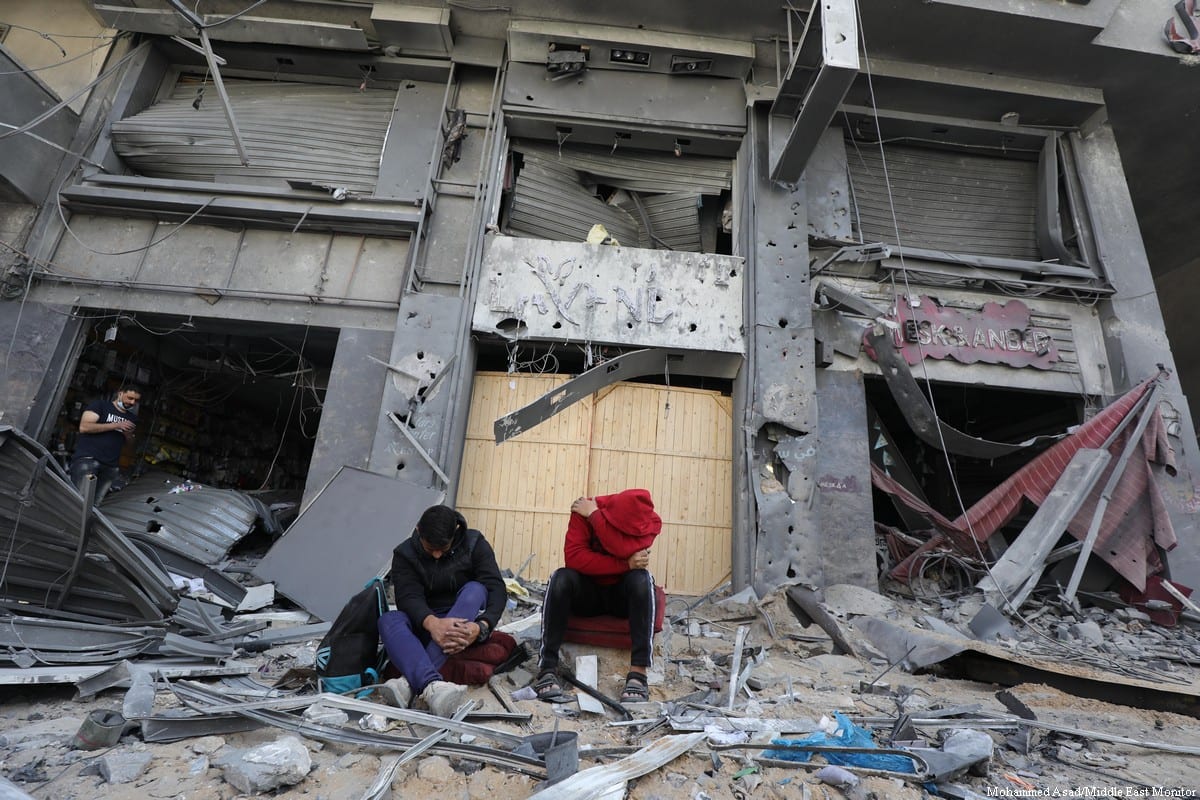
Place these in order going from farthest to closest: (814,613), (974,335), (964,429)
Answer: (964,429)
(974,335)
(814,613)

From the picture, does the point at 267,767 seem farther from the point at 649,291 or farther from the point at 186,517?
the point at 649,291

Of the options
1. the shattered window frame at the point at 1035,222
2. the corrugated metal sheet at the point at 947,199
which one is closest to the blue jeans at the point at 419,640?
the shattered window frame at the point at 1035,222

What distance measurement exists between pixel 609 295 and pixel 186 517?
5.35m

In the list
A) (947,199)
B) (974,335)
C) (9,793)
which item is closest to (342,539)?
(9,793)

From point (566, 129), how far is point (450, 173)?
1738 millimetres

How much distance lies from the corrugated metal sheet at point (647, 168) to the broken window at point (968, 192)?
189 cm

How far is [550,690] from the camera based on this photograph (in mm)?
3076

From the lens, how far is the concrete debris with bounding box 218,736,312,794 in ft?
6.68

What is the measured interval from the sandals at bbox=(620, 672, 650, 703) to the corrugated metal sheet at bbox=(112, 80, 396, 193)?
6957 millimetres

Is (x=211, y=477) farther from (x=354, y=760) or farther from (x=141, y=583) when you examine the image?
(x=354, y=760)

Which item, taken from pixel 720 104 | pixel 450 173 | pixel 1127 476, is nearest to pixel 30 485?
pixel 450 173

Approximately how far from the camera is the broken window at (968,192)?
8.16 m

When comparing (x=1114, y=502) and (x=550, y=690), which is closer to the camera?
(x=550, y=690)

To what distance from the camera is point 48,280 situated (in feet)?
22.9
